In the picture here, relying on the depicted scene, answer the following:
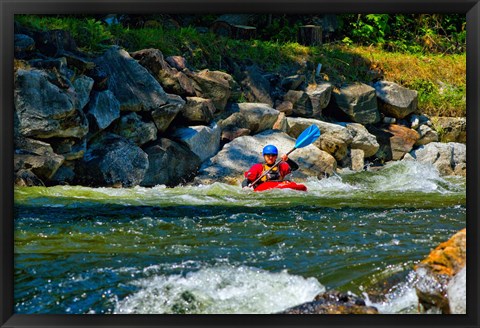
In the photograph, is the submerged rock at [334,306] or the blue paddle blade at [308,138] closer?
the submerged rock at [334,306]

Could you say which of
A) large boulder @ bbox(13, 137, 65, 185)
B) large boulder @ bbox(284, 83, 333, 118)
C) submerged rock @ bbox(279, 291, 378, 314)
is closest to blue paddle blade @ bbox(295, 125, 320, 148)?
large boulder @ bbox(284, 83, 333, 118)

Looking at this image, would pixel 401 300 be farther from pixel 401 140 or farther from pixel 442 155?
pixel 401 140

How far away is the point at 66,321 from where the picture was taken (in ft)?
→ 11.1

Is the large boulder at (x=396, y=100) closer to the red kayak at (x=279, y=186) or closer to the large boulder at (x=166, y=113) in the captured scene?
the large boulder at (x=166, y=113)

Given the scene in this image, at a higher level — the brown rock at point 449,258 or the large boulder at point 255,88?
the large boulder at point 255,88

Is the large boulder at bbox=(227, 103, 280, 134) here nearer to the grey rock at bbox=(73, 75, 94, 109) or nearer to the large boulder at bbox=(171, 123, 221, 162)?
the large boulder at bbox=(171, 123, 221, 162)

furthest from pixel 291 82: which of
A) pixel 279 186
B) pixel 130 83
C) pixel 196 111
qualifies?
pixel 279 186

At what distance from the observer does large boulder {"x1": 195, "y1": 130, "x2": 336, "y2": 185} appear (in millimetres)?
7945

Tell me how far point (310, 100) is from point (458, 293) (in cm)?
676

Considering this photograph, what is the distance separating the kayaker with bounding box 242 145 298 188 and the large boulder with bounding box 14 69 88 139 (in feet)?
6.00

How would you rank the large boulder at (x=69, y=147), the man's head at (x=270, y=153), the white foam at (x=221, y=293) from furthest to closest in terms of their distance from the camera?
1. the man's head at (x=270, y=153)
2. the large boulder at (x=69, y=147)
3. the white foam at (x=221, y=293)

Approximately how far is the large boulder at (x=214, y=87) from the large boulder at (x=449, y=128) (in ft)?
12.1

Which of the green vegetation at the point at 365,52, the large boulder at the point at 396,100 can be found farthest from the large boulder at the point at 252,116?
the large boulder at the point at 396,100

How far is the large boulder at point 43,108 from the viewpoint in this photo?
19.7 feet
